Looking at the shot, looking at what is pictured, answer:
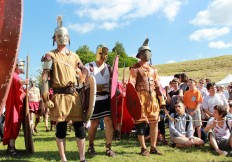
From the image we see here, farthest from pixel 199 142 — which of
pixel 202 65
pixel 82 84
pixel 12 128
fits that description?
pixel 202 65

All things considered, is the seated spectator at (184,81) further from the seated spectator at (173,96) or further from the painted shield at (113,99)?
the painted shield at (113,99)

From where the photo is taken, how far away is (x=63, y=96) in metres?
4.26

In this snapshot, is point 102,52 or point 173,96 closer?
point 102,52

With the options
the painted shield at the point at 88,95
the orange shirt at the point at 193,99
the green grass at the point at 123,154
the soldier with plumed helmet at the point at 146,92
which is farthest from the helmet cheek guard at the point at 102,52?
the orange shirt at the point at 193,99

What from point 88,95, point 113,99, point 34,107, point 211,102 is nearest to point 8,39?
point 88,95

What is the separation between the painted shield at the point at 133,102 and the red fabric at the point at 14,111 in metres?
1.67

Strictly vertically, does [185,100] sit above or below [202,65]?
below

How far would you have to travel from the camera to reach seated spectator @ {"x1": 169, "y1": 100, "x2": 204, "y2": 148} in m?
6.12

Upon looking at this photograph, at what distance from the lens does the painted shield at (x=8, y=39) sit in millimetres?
1621

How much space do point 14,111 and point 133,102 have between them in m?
1.83

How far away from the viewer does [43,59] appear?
13.9ft

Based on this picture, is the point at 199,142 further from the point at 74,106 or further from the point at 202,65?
the point at 202,65

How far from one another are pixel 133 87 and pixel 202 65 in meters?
45.5

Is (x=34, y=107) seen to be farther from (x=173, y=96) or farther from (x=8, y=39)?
(x=8, y=39)
